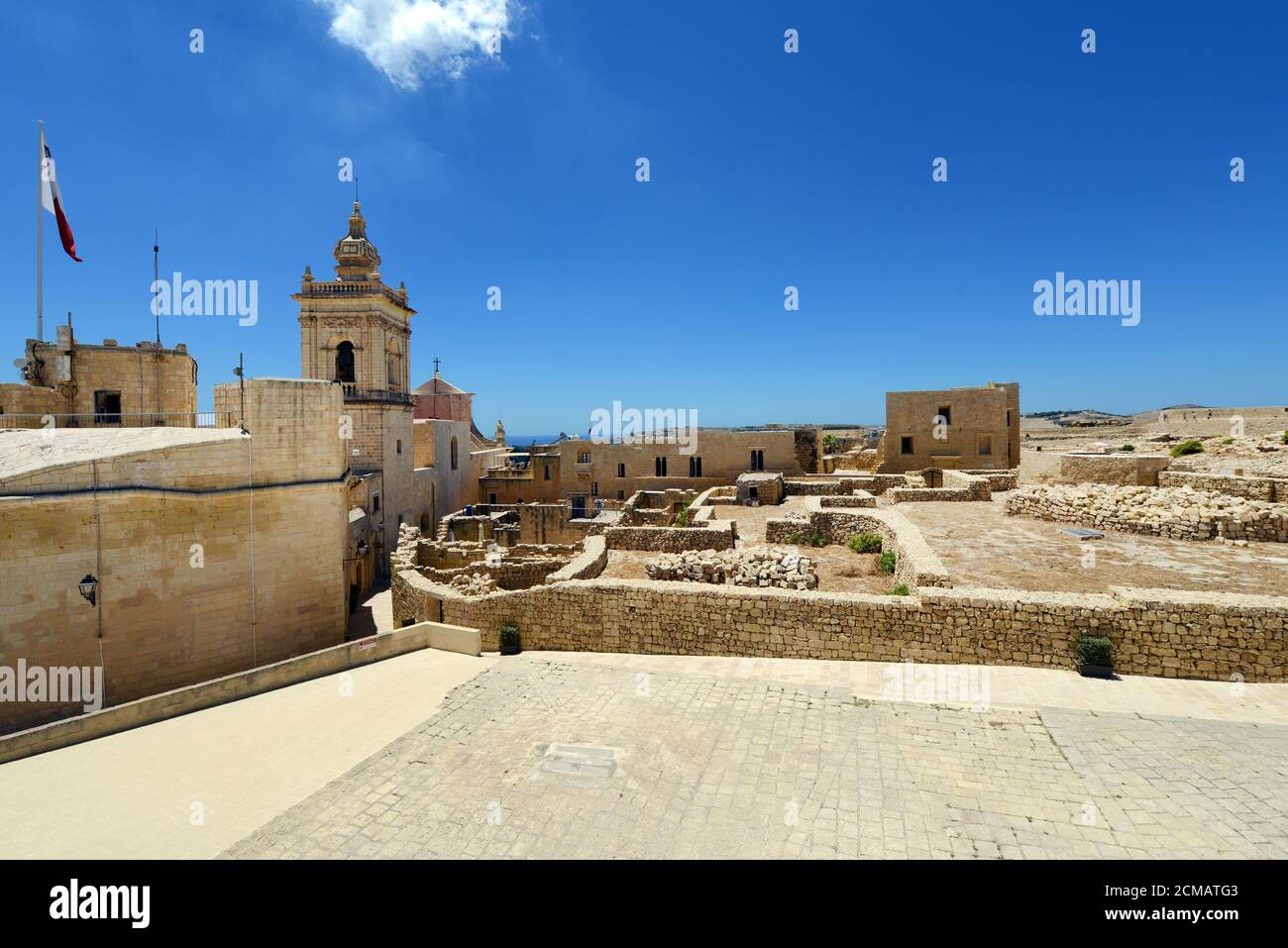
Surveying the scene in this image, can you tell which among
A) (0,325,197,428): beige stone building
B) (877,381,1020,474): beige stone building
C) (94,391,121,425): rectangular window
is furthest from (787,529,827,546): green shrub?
(94,391,121,425): rectangular window

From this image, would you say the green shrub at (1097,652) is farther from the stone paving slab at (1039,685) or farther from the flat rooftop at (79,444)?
the flat rooftop at (79,444)

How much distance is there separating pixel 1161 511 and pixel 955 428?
48.4 feet

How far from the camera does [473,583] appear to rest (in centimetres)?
1388

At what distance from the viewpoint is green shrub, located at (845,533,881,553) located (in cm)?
1489

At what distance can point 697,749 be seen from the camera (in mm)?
6750

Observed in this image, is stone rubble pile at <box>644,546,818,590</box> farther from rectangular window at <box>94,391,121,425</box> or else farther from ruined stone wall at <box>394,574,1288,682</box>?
rectangular window at <box>94,391,121,425</box>

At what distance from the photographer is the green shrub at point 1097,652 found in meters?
8.27

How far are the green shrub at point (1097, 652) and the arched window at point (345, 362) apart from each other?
26200mm

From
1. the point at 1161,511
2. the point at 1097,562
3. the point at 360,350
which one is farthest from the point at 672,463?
the point at 1097,562

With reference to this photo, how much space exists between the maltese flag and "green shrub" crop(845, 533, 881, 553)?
25.3 m

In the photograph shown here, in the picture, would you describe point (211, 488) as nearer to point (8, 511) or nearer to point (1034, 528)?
point (8, 511)

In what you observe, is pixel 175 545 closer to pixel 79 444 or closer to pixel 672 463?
pixel 79 444

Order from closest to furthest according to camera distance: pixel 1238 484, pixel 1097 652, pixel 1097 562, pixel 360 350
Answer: pixel 1097 652 → pixel 1097 562 → pixel 1238 484 → pixel 360 350
